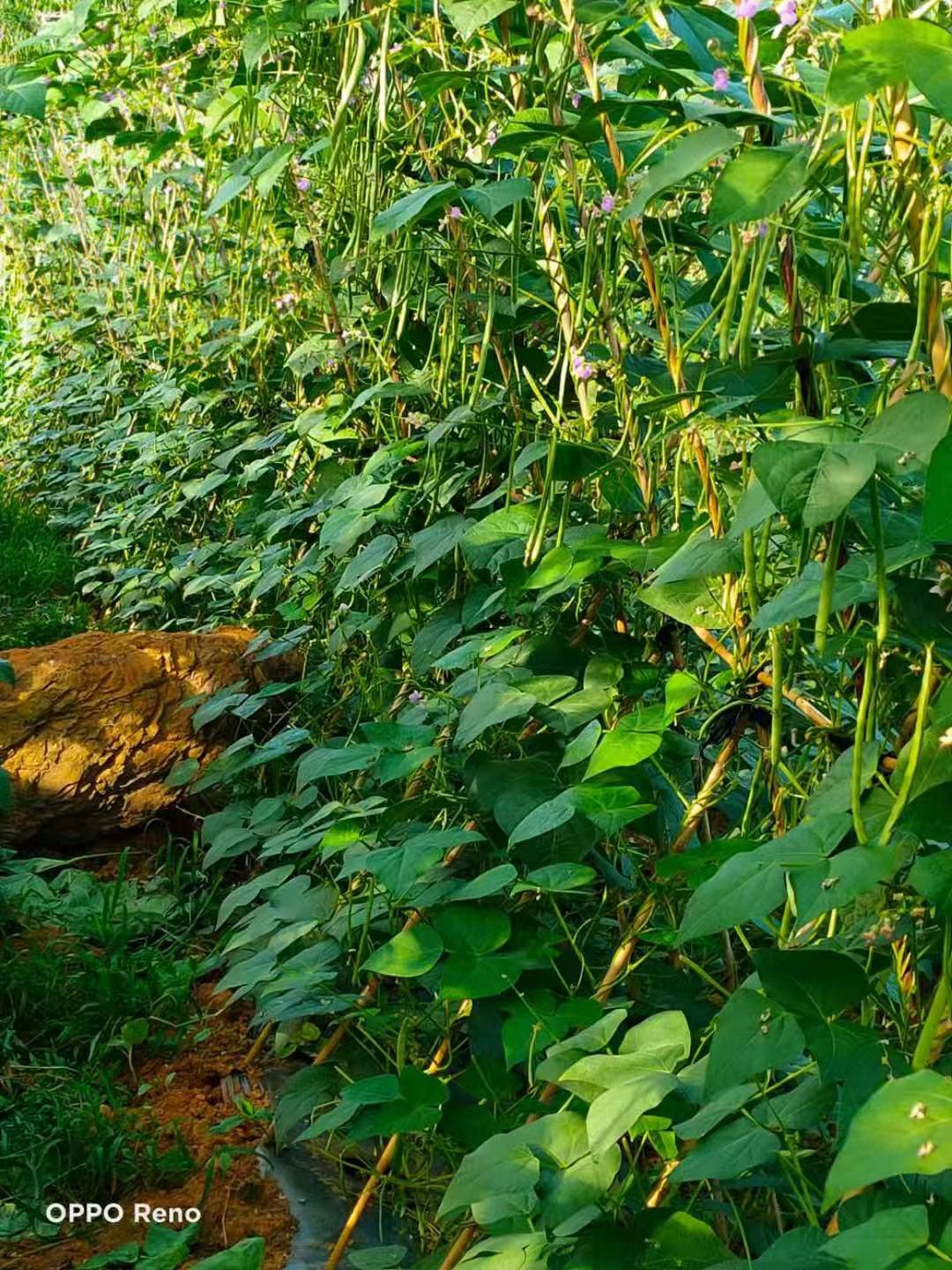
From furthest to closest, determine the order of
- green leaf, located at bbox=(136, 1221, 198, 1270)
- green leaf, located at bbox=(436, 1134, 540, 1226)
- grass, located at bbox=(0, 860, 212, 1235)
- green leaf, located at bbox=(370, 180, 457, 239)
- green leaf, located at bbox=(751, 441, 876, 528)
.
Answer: grass, located at bbox=(0, 860, 212, 1235) → green leaf, located at bbox=(136, 1221, 198, 1270) → green leaf, located at bbox=(370, 180, 457, 239) → green leaf, located at bbox=(436, 1134, 540, 1226) → green leaf, located at bbox=(751, 441, 876, 528)

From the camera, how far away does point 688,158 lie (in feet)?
2.89

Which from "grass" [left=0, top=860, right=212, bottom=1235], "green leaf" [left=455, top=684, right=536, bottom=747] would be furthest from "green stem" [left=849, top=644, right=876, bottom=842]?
"grass" [left=0, top=860, right=212, bottom=1235]

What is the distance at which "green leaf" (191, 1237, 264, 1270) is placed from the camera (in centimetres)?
129

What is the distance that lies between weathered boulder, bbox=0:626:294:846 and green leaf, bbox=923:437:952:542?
1.94 m

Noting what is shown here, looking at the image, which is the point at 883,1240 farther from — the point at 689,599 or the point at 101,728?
the point at 101,728

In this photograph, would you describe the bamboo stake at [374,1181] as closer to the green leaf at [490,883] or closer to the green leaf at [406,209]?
the green leaf at [490,883]

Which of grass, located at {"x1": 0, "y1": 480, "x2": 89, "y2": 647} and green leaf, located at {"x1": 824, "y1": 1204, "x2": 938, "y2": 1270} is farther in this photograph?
grass, located at {"x1": 0, "y1": 480, "x2": 89, "y2": 647}

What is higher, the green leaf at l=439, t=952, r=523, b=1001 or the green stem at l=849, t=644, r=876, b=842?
the green stem at l=849, t=644, r=876, b=842

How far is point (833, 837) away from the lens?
0.91m

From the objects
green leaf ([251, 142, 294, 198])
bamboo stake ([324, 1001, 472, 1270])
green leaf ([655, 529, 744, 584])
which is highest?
green leaf ([251, 142, 294, 198])

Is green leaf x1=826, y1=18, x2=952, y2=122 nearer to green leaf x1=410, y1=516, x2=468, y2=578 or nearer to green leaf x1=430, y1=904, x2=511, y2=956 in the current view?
green leaf x1=430, y1=904, x2=511, y2=956

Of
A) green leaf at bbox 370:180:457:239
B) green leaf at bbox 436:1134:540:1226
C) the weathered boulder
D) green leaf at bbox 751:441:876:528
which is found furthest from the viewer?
the weathered boulder

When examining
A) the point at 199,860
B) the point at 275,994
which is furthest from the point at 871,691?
the point at 199,860

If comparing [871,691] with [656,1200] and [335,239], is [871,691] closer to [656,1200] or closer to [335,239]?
[656,1200]
